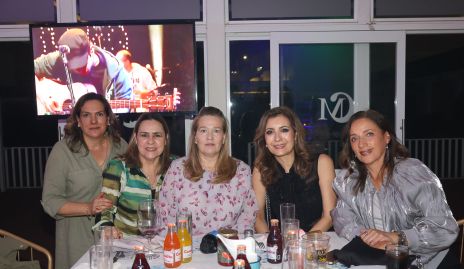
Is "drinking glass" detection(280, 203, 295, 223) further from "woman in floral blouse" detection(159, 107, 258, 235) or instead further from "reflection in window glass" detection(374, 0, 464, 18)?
"reflection in window glass" detection(374, 0, 464, 18)

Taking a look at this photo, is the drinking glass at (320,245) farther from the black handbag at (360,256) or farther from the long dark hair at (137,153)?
the long dark hair at (137,153)

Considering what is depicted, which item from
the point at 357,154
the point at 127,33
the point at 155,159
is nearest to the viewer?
the point at 357,154

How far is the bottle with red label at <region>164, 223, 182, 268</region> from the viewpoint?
5.80 ft

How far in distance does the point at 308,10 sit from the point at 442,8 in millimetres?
1480

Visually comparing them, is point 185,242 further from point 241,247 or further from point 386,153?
point 386,153

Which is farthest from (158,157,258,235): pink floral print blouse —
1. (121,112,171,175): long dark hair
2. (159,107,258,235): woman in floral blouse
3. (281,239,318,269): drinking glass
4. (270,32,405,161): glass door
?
(270,32,405,161): glass door

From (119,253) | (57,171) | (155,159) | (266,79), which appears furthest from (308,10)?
(119,253)

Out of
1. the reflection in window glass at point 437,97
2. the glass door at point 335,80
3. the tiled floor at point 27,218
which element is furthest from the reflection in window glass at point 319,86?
the reflection in window glass at point 437,97

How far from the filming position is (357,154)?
2316 millimetres

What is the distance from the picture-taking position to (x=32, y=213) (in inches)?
251

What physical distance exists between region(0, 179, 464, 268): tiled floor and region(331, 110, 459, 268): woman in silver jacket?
3.13 m

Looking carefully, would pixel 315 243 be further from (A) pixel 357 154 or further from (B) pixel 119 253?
(B) pixel 119 253

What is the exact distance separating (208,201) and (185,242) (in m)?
0.59

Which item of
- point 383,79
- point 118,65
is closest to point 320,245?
point 118,65
